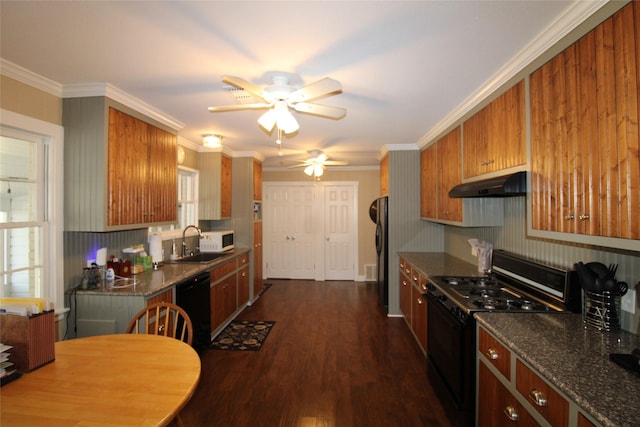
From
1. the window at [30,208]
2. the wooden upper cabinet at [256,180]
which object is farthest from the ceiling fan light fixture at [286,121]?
the wooden upper cabinet at [256,180]

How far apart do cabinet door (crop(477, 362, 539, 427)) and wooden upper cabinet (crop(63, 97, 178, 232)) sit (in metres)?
2.86

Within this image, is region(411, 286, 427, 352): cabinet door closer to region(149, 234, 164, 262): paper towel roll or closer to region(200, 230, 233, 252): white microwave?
region(200, 230, 233, 252): white microwave

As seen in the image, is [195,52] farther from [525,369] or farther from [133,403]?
[525,369]

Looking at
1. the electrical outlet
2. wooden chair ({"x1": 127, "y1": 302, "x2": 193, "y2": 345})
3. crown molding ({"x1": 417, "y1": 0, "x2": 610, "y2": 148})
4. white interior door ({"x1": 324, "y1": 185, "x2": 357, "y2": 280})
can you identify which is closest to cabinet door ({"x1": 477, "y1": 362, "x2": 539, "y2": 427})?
the electrical outlet

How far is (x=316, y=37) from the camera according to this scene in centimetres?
162

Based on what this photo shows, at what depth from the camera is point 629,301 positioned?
149 centimetres

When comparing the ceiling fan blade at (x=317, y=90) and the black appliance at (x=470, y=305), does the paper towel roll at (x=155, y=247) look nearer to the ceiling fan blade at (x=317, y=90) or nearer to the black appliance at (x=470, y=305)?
the ceiling fan blade at (x=317, y=90)

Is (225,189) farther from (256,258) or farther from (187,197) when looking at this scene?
(256,258)

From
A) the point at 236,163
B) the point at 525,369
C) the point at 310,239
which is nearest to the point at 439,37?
the point at 525,369

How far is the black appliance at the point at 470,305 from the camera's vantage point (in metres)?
1.84

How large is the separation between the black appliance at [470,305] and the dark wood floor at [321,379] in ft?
0.91

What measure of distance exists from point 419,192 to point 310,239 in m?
2.85

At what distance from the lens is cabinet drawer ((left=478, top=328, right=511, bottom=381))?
4.80 feet

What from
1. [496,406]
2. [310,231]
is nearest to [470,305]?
[496,406]
